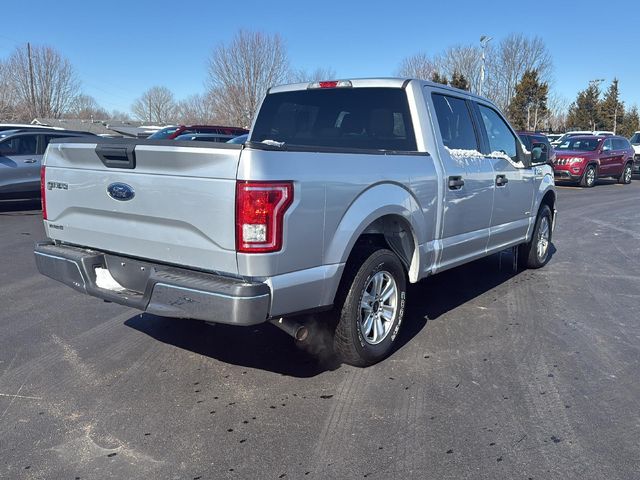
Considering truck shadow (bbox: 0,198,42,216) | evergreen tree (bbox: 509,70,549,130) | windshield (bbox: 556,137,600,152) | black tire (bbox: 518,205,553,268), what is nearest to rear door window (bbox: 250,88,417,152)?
black tire (bbox: 518,205,553,268)

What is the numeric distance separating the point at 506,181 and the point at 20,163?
10.3 meters

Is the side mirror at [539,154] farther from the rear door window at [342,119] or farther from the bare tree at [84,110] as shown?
the bare tree at [84,110]

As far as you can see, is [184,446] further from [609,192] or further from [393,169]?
[609,192]

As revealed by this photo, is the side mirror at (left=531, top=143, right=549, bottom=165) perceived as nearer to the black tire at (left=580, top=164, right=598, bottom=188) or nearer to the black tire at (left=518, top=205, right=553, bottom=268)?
the black tire at (left=518, top=205, right=553, bottom=268)

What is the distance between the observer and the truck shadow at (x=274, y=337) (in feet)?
13.7

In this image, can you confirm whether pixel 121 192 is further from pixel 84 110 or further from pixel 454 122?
pixel 84 110

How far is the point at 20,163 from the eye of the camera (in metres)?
12.0

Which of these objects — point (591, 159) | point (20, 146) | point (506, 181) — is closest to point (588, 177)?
point (591, 159)

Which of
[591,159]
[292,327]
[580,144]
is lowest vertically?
[292,327]

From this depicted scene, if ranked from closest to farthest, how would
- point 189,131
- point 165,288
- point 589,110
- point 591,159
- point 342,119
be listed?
point 165,288 < point 342,119 < point 189,131 < point 591,159 < point 589,110

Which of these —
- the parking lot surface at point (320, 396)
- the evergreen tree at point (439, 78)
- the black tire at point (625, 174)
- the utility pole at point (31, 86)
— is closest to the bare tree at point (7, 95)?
the utility pole at point (31, 86)

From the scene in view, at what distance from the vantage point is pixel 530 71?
44594 mm

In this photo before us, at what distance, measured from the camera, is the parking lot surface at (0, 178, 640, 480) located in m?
2.96

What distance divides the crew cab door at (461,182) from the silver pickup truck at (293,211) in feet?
0.06
